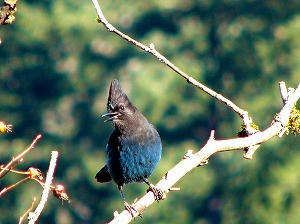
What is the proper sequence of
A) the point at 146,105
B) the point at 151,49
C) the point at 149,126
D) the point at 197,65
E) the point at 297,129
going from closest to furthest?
the point at 151,49 < the point at 297,129 < the point at 149,126 < the point at 146,105 < the point at 197,65

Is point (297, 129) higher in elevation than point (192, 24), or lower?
lower

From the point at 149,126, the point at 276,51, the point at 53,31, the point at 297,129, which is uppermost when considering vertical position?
the point at 53,31

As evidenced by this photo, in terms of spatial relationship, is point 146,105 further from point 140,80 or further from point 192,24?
point 192,24

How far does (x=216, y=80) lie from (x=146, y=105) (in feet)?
9.18

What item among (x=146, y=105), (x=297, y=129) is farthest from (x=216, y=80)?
(x=297, y=129)

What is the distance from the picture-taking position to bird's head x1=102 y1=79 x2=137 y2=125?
5.61m

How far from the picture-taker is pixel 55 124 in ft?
95.0

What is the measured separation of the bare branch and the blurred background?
2003 centimetres

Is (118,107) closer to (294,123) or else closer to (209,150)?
(294,123)

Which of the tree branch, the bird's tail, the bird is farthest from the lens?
the bird's tail

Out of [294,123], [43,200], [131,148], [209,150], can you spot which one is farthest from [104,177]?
[43,200]

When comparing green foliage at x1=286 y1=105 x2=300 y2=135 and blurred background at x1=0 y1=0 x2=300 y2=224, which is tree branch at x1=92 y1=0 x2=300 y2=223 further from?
blurred background at x1=0 y1=0 x2=300 y2=224

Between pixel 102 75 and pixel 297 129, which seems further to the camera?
pixel 102 75

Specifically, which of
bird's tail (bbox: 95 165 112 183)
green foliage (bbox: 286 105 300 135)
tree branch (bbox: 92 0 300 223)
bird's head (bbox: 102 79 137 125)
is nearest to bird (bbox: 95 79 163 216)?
bird's head (bbox: 102 79 137 125)
